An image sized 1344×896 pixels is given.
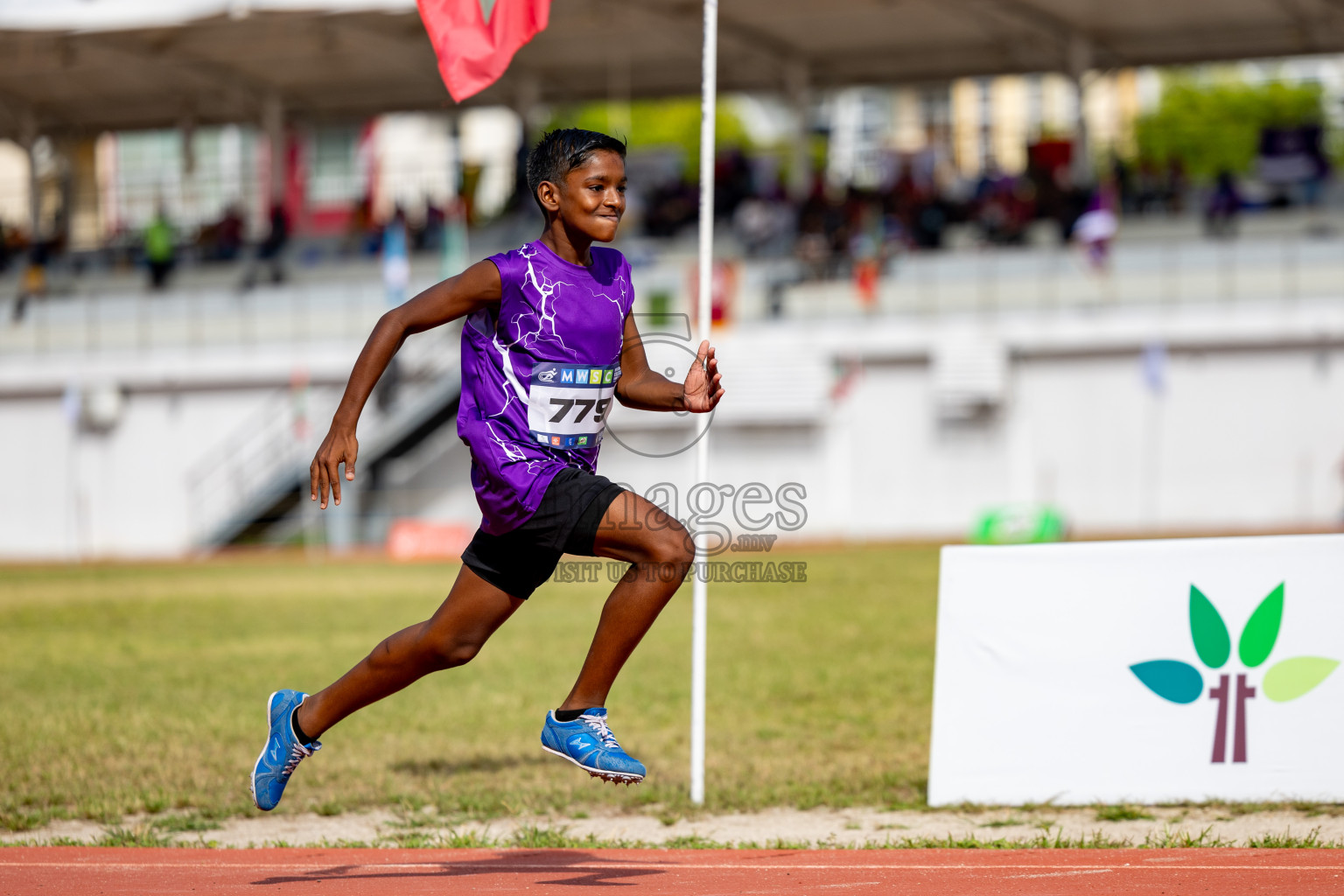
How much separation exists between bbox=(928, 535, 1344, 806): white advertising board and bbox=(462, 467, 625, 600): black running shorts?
2.60 m

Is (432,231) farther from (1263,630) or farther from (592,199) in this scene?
(592,199)

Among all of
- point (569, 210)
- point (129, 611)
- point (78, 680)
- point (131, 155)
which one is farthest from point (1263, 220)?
point (131, 155)

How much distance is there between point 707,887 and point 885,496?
70.1ft

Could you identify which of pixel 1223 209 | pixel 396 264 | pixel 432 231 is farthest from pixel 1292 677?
pixel 432 231

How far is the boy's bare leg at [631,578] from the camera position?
523 centimetres

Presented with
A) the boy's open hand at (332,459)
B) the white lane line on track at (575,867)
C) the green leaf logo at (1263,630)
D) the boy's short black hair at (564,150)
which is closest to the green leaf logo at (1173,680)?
the green leaf logo at (1263,630)

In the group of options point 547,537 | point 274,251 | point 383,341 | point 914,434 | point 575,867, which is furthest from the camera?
point 274,251

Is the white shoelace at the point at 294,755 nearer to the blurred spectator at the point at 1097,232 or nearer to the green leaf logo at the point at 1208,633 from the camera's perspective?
the green leaf logo at the point at 1208,633

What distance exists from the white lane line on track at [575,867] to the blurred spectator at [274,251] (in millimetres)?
26702

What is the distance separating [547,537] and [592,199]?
4.19 ft

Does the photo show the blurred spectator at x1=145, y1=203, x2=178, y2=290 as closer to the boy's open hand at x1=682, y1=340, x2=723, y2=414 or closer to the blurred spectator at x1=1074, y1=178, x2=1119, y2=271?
the blurred spectator at x1=1074, y1=178, x2=1119, y2=271

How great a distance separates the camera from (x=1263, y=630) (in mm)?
7102

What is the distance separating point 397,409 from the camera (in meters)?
28.4

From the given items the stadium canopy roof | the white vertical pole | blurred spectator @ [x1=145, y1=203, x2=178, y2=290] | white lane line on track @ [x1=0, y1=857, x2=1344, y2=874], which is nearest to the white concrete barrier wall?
blurred spectator @ [x1=145, y1=203, x2=178, y2=290]
